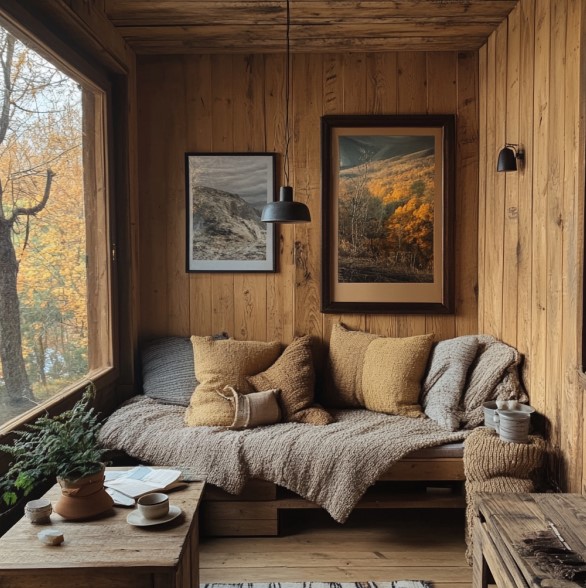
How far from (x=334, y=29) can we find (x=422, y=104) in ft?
2.37

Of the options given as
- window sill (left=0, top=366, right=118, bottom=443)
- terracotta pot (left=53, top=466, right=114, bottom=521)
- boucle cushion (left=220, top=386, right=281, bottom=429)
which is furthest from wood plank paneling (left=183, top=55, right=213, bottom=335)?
terracotta pot (left=53, top=466, right=114, bottom=521)

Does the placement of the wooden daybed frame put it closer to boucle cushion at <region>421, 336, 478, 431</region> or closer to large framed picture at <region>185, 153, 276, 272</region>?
boucle cushion at <region>421, 336, 478, 431</region>

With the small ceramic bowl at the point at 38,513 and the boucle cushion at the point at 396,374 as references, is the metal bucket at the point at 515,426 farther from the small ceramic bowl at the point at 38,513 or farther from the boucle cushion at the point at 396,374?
the small ceramic bowl at the point at 38,513

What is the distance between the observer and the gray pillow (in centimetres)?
321

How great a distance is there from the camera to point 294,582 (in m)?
2.30

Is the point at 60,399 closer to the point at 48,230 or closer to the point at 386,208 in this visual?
the point at 48,230

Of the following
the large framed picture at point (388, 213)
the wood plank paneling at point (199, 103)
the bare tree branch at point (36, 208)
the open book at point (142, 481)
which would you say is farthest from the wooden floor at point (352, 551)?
the wood plank paneling at point (199, 103)

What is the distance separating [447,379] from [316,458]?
858mm

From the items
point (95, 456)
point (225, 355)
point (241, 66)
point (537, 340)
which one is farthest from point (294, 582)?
point (241, 66)

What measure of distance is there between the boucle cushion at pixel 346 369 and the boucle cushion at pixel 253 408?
0.45 m

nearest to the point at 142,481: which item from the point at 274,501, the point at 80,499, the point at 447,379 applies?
the point at 80,499

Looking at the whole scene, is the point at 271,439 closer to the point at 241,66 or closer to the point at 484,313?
the point at 484,313

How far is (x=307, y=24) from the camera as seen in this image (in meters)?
2.97

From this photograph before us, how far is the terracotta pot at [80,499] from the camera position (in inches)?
68.1
